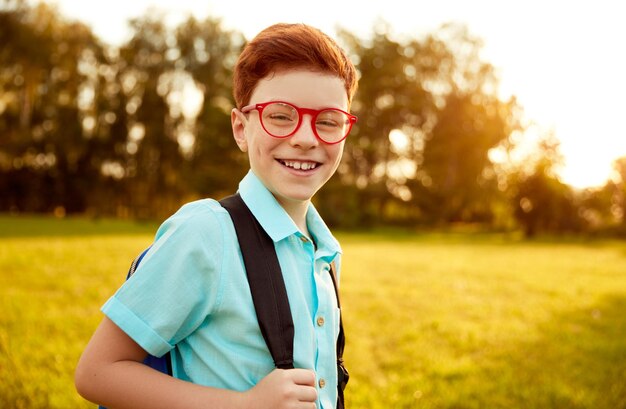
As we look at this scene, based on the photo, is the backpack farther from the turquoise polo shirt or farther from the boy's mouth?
the boy's mouth

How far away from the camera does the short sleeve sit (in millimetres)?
1228

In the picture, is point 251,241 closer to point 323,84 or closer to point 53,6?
point 323,84

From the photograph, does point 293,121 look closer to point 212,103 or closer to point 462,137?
point 212,103

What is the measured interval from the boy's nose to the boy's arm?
605mm

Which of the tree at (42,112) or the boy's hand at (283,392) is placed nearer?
the boy's hand at (283,392)

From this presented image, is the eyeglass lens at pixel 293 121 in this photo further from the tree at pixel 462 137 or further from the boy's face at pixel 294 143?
the tree at pixel 462 137

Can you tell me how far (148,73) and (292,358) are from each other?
31584mm

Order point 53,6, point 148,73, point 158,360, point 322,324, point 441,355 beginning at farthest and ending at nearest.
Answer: point 148,73, point 53,6, point 441,355, point 322,324, point 158,360

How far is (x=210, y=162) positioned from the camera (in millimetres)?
31062

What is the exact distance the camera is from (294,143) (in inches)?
59.0

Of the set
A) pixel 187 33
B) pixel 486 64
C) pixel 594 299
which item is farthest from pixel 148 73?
pixel 594 299

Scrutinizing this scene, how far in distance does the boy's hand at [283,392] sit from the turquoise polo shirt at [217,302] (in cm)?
9

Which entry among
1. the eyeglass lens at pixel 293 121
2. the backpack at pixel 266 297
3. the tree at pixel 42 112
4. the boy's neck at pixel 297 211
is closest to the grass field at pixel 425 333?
the boy's neck at pixel 297 211

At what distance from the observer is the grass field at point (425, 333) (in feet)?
12.5
